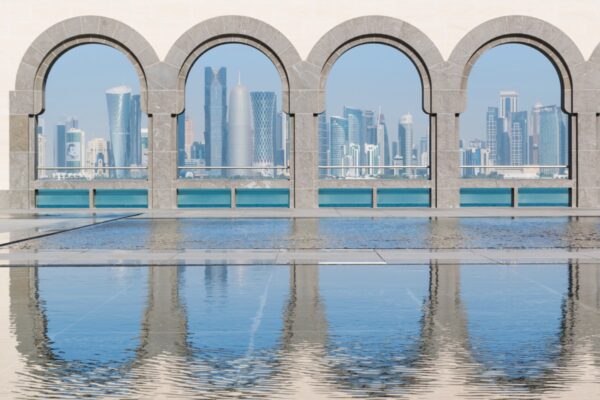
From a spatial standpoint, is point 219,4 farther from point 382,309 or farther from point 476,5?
point 382,309

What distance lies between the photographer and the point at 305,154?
123ft

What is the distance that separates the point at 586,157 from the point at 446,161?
5.31 m

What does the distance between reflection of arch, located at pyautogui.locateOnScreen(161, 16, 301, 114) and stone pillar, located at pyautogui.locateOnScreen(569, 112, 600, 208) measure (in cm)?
1084

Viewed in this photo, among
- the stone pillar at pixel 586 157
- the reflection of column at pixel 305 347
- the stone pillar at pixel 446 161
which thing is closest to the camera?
the reflection of column at pixel 305 347

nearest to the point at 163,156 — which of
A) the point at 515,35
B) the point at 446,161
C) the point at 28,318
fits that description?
the point at 446,161

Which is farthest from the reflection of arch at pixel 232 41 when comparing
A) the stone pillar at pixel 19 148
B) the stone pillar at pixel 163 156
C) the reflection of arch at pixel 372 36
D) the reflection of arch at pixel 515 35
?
the reflection of arch at pixel 515 35

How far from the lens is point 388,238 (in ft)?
72.1

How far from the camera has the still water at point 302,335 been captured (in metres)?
6.72

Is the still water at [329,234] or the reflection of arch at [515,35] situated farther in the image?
the reflection of arch at [515,35]

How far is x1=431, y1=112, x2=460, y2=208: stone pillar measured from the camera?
37625mm

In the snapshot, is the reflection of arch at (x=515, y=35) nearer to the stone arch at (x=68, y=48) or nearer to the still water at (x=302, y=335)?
the stone arch at (x=68, y=48)

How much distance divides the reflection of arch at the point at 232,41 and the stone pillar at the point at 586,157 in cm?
1084


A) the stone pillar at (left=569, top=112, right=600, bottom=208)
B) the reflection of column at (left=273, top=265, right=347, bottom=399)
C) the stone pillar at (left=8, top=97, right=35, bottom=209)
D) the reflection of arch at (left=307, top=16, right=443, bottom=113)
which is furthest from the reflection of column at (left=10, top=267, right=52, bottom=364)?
the stone pillar at (left=569, top=112, right=600, bottom=208)

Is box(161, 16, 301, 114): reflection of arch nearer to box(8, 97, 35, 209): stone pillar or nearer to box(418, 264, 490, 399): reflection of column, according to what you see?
box(8, 97, 35, 209): stone pillar
